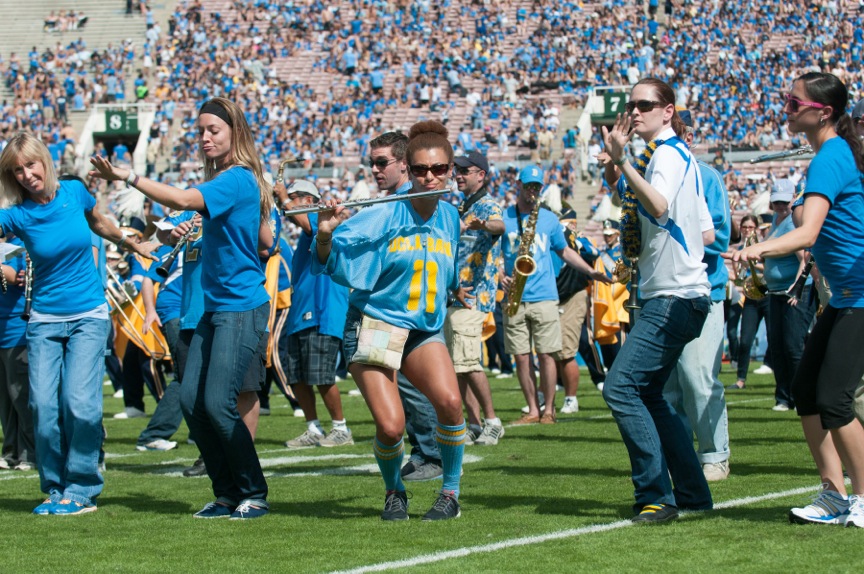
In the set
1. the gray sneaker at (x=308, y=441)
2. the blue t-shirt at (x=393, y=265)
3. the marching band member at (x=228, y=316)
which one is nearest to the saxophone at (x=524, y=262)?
the gray sneaker at (x=308, y=441)

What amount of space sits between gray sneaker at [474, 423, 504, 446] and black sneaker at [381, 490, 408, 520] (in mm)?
3555

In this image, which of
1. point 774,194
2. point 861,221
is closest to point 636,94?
point 861,221

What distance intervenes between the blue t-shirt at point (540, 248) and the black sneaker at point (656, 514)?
18.5ft

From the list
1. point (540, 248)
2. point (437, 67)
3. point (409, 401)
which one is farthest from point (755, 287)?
point (437, 67)

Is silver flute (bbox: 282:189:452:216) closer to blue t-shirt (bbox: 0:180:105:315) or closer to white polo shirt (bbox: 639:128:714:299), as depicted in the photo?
white polo shirt (bbox: 639:128:714:299)

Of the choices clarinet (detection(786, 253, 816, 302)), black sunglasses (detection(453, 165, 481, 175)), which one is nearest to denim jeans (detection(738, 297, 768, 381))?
clarinet (detection(786, 253, 816, 302))

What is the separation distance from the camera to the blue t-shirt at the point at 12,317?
8.82m

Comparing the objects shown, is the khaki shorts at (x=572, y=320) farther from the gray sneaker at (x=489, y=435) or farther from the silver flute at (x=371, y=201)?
the silver flute at (x=371, y=201)

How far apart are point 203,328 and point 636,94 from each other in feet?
8.06

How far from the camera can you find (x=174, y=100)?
46.6m

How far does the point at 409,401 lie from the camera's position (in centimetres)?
820

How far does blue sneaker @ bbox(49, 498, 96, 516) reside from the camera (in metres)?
6.85

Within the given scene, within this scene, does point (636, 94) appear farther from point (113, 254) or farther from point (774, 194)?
point (113, 254)

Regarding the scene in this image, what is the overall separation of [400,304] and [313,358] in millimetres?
4004
